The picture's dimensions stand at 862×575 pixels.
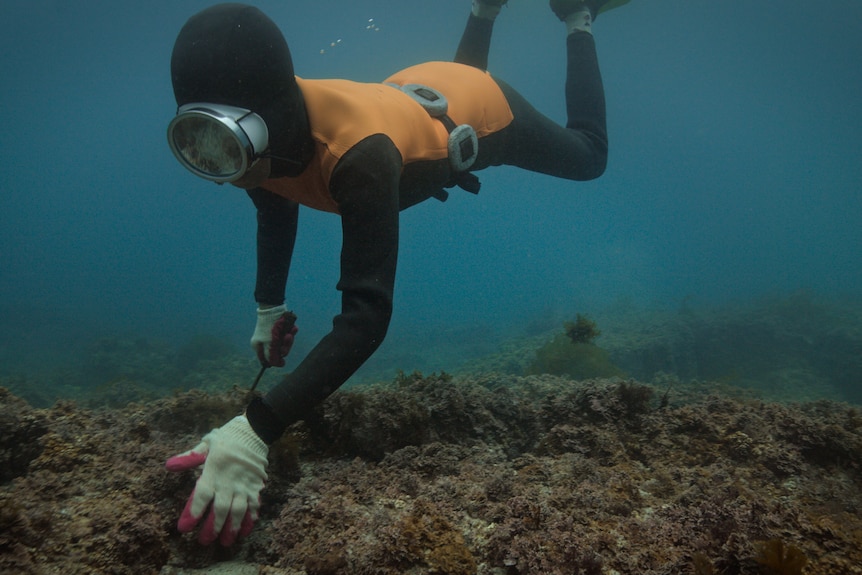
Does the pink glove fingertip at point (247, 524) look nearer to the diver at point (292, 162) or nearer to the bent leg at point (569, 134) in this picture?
the diver at point (292, 162)

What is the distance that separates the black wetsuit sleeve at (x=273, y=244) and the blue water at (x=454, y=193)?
21.8 metres

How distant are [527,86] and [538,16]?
16.6 metres

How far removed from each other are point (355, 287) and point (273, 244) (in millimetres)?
1665

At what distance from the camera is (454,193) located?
107 m

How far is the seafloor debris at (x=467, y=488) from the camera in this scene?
1488 millimetres

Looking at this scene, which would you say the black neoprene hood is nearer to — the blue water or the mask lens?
the mask lens

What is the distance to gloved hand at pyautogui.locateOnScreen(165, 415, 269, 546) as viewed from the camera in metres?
1.84

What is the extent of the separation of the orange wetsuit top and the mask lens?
18.7 inches

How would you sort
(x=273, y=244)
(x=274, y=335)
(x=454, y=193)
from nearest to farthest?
(x=274, y=335)
(x=273, y=244)
(x=454, y=193)

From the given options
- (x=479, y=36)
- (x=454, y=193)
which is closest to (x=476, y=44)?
(x=479, y=36)

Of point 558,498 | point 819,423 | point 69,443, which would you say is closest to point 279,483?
point 69,443

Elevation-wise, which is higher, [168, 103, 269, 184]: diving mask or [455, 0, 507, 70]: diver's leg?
[455, 0, 507, 70]: diver's leg

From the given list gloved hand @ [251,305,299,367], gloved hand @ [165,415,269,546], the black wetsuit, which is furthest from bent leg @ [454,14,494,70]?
gloved hand @ [165,415,269,546]

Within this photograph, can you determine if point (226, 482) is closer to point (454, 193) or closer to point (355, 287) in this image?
point (355, 287)
